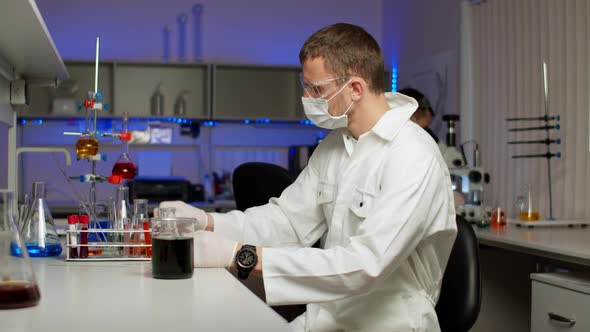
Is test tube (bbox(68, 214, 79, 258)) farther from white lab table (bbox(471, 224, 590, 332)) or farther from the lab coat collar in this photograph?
white lab table (bbox(471, 224, 590, 332))

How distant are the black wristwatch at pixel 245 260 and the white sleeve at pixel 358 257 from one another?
24 millimetres

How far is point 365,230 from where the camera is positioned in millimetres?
1589

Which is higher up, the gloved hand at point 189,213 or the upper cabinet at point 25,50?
the upper cabinet at point 25,50

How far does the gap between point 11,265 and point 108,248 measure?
2.52 feet

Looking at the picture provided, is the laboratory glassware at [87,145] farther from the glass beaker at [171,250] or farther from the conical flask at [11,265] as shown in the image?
the conical flask at [11,265]

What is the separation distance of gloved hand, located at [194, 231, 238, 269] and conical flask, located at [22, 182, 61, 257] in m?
0.47

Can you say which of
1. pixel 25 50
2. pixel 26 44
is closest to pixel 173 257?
pixel 26 44

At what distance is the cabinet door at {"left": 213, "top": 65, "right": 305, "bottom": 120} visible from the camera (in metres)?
5.46

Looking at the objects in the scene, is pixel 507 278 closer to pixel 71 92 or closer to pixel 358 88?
pixel 358 88

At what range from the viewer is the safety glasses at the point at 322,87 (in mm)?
1905

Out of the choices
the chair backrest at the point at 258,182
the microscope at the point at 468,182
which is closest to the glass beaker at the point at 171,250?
the chair backrest at the point at 258,182

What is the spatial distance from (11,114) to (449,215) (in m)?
1.94

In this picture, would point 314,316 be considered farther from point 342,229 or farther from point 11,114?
point 11,114

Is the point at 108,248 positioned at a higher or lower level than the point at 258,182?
lower
